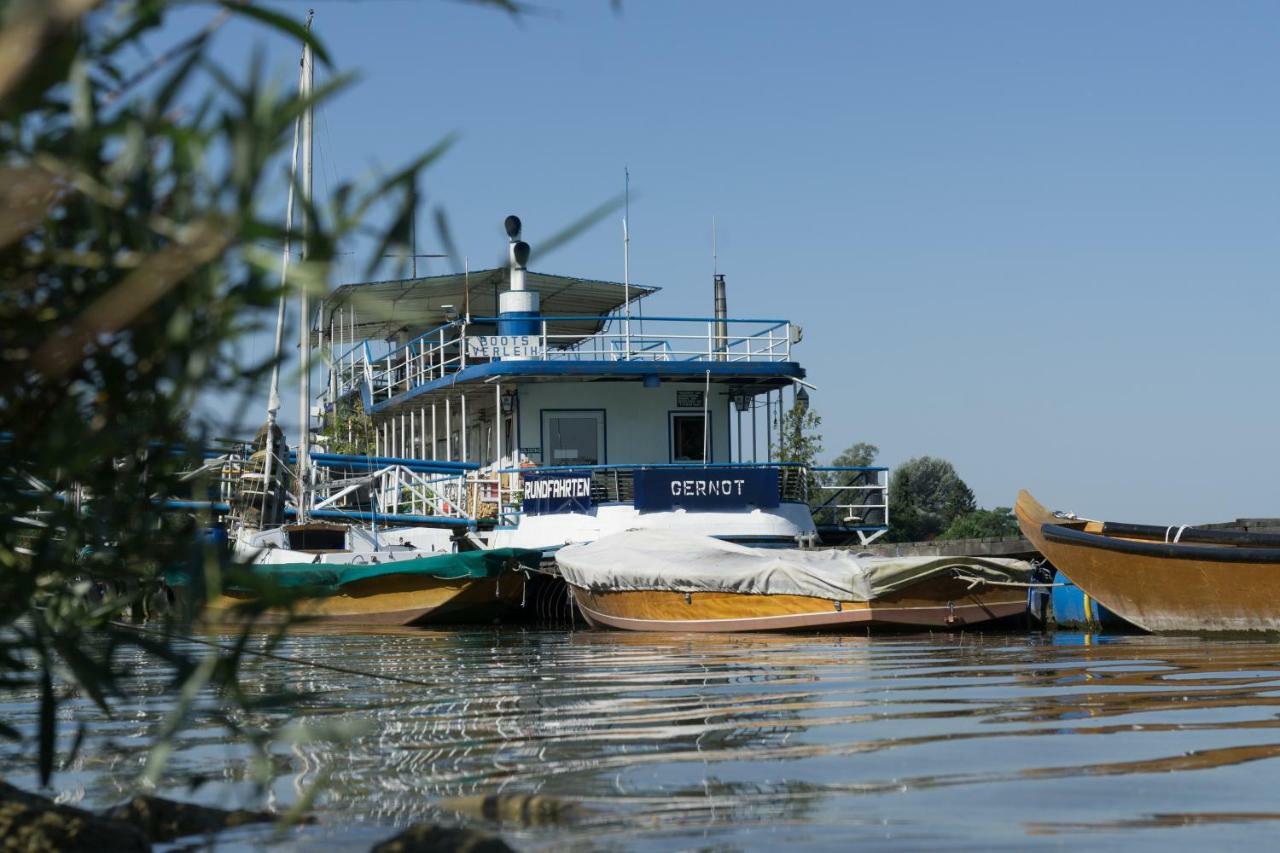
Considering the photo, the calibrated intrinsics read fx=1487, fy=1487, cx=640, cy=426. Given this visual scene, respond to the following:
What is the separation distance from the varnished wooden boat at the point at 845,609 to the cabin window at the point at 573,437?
7.15m

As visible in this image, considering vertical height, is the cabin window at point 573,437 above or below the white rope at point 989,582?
above

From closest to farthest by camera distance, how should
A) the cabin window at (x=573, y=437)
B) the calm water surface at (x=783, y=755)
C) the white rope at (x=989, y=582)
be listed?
the calm water surface at (x=783, y=755), the white rope at (x=989, y=582), the cabin window at (x=573, y=437)

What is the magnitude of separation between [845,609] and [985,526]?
4071 centimetres

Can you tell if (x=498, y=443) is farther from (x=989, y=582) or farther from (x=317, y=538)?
(x=989, y=582)

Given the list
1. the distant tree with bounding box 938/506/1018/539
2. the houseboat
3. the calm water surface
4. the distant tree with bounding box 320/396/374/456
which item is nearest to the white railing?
the houseboat

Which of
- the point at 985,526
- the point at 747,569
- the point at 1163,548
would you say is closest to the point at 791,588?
the point at 747,569

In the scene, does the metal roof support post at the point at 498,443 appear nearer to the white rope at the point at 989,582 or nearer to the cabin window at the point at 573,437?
the cabin window at the point at 573,437

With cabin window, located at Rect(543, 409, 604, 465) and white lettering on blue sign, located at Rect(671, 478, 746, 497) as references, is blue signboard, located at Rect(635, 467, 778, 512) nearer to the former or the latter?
white lettering on blue sign, located at Rect(671, 478, 746, 497)

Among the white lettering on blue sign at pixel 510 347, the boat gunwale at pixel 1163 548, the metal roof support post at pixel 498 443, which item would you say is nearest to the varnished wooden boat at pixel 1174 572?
the boat gunwale at pixel 1163 548

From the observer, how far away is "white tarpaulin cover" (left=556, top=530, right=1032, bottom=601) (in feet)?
51.5

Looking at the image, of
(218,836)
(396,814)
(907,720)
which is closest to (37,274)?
(218,836)

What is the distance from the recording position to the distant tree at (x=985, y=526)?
2071 inches

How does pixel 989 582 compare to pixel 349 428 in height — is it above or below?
below

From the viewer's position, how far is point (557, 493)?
22.0m
